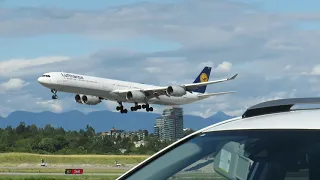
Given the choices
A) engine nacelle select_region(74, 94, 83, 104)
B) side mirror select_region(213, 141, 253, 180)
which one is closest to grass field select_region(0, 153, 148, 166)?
engine nacelle select_region(74, 94, 83, 104)

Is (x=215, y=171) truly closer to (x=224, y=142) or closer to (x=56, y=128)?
(x=224, y=142)

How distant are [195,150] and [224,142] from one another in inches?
4.9

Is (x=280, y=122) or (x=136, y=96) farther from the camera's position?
(x=136, y=96)

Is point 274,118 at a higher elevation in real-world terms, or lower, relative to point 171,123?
lower

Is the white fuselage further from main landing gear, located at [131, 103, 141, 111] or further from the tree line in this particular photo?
the tree line

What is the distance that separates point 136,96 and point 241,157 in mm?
67966

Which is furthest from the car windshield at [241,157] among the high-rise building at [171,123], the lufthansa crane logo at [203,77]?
the high-rise building at [171,123]

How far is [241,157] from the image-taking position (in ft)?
11.1

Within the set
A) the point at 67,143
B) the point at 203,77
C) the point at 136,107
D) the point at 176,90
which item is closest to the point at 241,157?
the point at 176,90

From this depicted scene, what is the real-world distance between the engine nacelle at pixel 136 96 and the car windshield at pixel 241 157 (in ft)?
222

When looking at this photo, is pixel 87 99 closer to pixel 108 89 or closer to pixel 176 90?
pixel 108 89

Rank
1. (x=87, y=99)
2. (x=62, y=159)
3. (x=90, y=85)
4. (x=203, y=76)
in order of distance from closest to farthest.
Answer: (x=90, y=85) → (x=87, y=99) → (x=62, y=159) → (x=203, y=76)

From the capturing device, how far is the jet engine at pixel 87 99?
72.1m

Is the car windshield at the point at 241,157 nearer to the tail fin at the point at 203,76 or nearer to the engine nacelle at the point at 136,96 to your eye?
the engine nacelle at the point at 136,96
